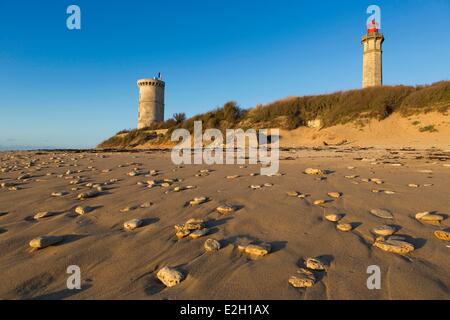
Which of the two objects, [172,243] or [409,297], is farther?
[172,243]

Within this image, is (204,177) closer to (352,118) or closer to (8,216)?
(8,216)

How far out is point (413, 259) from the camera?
67.7 inches

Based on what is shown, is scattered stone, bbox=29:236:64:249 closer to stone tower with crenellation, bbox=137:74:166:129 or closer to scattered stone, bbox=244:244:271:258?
scattered stone, bbox=244:244:271:258

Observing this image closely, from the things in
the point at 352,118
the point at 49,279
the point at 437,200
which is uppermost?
the point at 352,118

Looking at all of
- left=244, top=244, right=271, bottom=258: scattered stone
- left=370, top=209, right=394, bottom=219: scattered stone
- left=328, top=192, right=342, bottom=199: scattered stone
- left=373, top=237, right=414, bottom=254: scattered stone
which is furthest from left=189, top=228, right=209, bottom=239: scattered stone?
left=328, top=192, right=342, bottom=199: scattered stone

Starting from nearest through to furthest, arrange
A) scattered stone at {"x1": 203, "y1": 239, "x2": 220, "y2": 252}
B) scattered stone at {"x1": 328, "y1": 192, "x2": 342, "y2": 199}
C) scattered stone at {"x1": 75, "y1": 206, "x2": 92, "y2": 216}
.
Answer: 1. scattered stone at {"x1": 203, "y1": 239, "x2": 220, "y2": 252}
2. scattered stone at {"x1": 75, "y1": 206, "x2": 92, "y2": 216}
3. scattered stone at {"x1": 328, "y1": 192, "x2": 342, "y2": 199}

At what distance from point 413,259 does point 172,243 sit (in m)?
1.61

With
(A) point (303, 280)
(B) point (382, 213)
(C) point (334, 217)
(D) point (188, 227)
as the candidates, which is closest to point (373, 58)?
(B) point (382, 213)

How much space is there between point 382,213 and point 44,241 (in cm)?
284

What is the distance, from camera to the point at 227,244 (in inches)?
80.0

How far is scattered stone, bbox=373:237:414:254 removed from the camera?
5.94 ft

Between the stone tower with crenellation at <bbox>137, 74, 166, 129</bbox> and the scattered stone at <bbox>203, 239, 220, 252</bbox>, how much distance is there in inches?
1347
